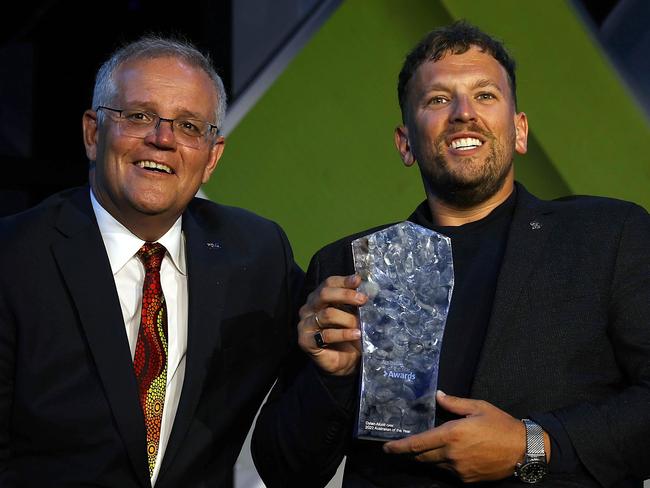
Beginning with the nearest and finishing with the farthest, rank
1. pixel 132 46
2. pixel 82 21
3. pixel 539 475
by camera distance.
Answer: pixel 539 475 < pixel 132 46 < pixel 82 21

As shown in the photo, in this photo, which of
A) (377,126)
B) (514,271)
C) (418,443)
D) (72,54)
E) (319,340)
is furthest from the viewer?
(72,54)

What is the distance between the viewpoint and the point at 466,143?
2062 millimetres

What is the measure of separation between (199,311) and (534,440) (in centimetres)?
88

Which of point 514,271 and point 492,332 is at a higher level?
point 514,271

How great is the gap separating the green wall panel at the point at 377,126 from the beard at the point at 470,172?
30.1 inches

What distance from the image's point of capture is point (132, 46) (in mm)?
2303

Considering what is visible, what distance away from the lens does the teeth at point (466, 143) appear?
2.06 meters

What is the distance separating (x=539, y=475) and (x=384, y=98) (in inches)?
63.3

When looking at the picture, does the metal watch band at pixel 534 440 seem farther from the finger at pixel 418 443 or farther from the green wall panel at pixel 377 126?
the green wall panel at pixel 377 126

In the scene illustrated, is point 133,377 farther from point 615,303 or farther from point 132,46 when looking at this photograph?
point 615,303

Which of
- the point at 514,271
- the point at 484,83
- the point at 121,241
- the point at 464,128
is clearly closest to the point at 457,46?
the point at 484,83

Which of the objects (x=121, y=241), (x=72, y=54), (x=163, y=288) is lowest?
(x=163, y=288)

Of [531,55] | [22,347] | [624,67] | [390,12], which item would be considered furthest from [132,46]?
[624,67]

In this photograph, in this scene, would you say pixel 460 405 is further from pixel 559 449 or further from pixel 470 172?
pixel 470 172
